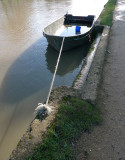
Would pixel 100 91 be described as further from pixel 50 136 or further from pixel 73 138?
pixel 50 136

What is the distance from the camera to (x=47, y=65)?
8266 millimetres

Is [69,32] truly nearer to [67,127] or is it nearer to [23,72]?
[23,72]

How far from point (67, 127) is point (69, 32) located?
8.27 meters

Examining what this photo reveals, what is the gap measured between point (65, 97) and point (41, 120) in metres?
1.01

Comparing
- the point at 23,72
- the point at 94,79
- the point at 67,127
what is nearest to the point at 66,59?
the point at 23,72

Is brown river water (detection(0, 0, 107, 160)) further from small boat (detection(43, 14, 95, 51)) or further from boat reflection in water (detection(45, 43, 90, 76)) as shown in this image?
small boat (detection(43, 14, 95, 51))

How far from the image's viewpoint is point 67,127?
3512 mm

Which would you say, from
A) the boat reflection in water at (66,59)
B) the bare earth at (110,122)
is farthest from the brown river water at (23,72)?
the bare earth at (110,122)

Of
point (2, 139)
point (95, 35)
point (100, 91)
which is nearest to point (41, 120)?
point (2, 139)

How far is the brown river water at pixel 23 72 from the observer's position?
4.92 m

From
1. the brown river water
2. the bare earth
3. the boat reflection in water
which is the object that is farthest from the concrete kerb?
the boat reflection in water

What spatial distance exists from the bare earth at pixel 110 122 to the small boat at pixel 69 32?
2363mm

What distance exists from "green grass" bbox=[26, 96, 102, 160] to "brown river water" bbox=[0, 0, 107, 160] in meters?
1.64

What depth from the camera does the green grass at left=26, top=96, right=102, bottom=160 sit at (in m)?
2.98
